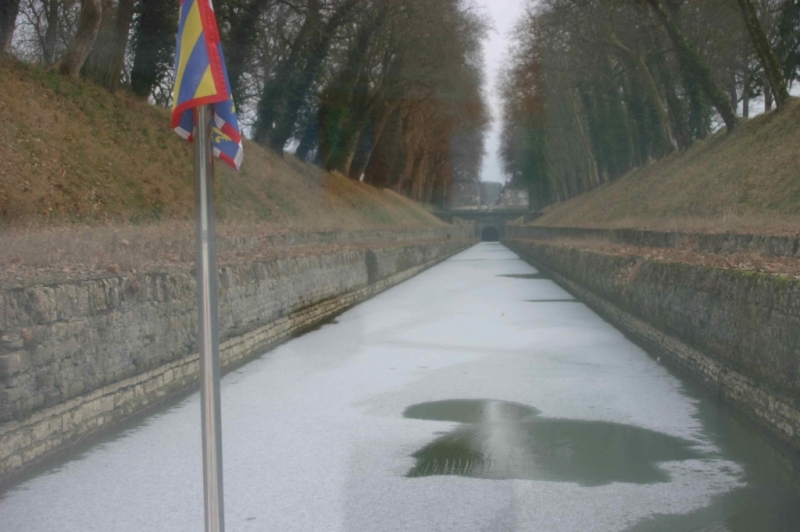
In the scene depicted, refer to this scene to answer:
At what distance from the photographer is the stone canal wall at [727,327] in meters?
6.95

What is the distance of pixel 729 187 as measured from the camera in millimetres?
24953

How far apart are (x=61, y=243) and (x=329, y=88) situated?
105ft

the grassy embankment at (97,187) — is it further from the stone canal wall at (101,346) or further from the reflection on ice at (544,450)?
the reflection on ice at (544,450)

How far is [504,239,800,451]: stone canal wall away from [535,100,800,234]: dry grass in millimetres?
3168

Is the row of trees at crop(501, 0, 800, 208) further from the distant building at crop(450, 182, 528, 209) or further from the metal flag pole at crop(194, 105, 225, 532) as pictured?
the distant building at crop(450, 182, 528, 209)

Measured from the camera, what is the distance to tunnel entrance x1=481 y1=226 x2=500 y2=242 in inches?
4961

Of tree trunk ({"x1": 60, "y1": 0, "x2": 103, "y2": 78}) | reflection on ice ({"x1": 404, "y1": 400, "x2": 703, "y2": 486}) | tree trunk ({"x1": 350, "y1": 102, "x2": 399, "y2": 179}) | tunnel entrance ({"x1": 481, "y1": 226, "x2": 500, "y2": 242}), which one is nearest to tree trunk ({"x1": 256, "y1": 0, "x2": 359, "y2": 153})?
tree trunk ({"x1": 60, "y1": 0, "x2": 103, "y2": 78})

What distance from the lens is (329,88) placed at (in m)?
42.8

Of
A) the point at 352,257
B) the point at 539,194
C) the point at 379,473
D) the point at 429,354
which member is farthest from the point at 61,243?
the point at 539,194

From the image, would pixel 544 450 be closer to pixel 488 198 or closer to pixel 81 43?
pixel 81 43

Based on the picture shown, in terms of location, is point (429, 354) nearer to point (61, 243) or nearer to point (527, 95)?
point (61, 243)

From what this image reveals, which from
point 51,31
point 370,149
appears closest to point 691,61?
point 51,31

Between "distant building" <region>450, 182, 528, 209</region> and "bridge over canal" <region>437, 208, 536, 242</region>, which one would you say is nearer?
"bridge over canal" <region>437, 208, 536, 242</region>

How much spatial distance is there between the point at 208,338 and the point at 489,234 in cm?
12419
